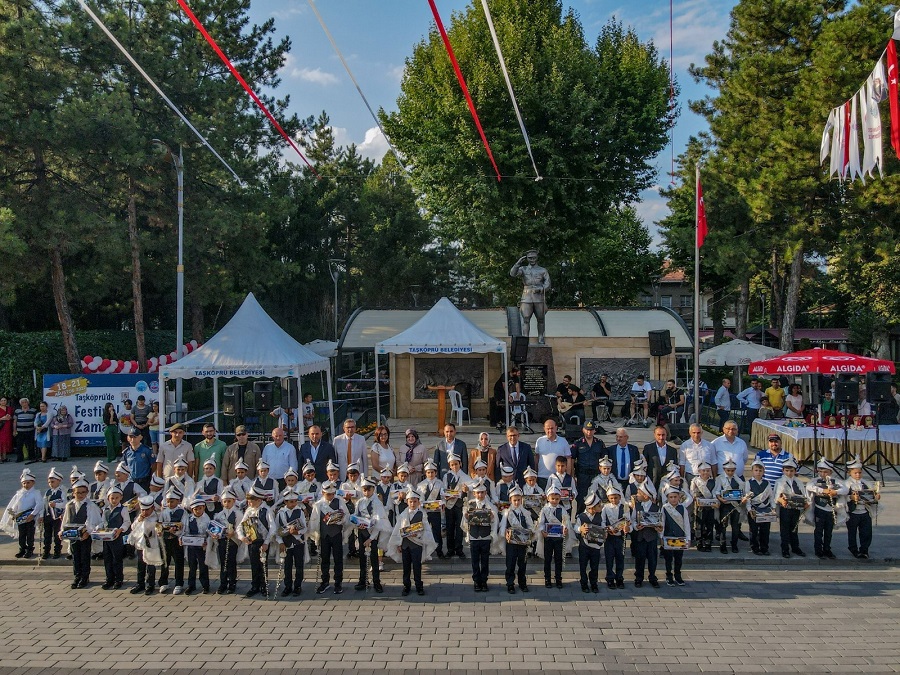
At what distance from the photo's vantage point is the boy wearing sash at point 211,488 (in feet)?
34.0

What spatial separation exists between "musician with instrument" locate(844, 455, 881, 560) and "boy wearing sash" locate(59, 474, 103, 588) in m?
10.3

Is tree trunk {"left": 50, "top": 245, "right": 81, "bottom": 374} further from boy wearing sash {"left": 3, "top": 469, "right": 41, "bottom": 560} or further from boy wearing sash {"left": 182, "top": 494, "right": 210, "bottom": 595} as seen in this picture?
boy wearing sash {"left": 182, "top": 494, "right": 210, "bottom": 595}

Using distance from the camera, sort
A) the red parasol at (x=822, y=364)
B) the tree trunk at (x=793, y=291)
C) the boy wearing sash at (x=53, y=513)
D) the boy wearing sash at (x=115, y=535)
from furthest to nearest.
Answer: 1. the tree trunk at (x=793, y=291)
2. the red parasol at (x=822, y=364)
3. the boy wearing sash at (x=53, y=513)
4. the boy wearing sash at (x=115, y=535)

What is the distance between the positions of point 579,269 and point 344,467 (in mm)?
33447

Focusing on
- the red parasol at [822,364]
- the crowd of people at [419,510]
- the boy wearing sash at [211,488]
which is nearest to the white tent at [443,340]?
the red parasol at [822,364]

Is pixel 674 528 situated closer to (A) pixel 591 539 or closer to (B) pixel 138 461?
(A) pixel 591 539

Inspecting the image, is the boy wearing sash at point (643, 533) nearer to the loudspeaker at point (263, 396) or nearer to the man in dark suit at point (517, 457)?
the man in dark suit at point (517, 457)

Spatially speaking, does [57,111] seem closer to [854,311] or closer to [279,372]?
[279,372]

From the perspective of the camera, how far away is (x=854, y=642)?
7.77 metres

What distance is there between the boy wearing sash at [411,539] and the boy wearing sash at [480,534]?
0.55 m

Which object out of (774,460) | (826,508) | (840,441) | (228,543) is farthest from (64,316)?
(826,508)

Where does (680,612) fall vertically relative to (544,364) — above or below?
below

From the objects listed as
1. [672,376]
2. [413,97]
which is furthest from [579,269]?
[672,376]

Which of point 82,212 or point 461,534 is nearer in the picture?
point 461,534
